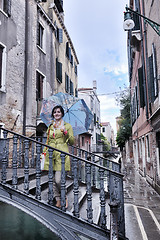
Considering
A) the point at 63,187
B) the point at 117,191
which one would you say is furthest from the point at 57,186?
the point at 117,191

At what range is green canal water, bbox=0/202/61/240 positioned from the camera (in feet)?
13.2

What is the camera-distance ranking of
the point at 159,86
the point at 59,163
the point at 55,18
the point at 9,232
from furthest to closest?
the point at 55,18
the point at 159,86
the point at 9,232
the point at 59,163

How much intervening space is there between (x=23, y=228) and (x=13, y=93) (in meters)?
5.48

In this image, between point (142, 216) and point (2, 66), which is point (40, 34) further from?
point (142, 216)

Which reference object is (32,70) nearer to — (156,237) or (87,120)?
(87,120)

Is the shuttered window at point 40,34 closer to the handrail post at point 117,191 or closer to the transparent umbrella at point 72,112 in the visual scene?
the transparent umbrella at point 72,112

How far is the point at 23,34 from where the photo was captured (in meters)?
9.27

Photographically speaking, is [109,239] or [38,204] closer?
[109,239]

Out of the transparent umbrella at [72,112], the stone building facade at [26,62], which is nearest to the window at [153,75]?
the transparent umbrella at [72,112]

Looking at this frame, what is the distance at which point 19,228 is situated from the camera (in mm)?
4441

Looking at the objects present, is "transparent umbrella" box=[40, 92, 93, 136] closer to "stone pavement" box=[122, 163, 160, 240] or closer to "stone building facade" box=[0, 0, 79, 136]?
"stone pavement" box=[122, 163, 160, 240]

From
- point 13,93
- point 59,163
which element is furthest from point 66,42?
point 59,163

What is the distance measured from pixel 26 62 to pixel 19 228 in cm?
733

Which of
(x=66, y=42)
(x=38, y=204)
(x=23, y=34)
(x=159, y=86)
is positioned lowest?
(x=38, y=204)
